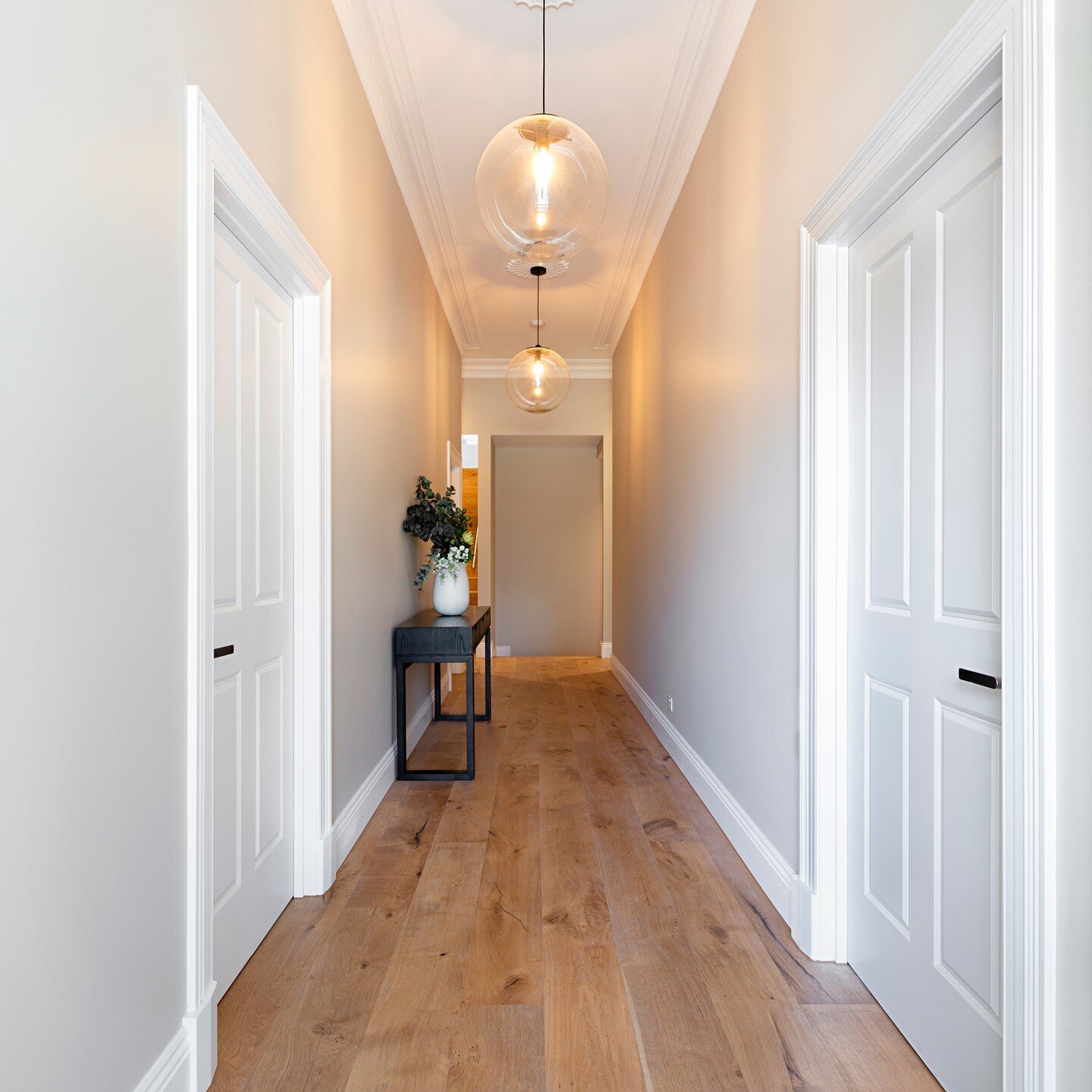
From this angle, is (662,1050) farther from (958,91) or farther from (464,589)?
(464,589)

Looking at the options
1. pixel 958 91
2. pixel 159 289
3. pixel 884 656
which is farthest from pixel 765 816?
pixel 159 289

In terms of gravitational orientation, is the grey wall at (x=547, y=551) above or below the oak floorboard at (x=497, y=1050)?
above

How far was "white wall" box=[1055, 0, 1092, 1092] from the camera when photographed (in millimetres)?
1098

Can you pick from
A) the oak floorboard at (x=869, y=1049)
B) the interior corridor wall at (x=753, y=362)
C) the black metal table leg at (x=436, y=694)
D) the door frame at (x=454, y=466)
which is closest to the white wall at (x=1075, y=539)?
the interior corridor wall at (x=753, y=362)

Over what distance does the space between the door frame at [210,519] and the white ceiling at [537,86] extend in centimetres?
119

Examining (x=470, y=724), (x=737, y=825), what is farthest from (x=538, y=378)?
(x=737, y=825)

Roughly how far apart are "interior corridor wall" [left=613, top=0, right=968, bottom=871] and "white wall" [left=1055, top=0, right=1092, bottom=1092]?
43 centimetres

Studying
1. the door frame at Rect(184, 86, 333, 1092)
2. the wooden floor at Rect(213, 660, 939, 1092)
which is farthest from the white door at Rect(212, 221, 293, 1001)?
the wooden floor at Rect(213, 660, 939, 1092)

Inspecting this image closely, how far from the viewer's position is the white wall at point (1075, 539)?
110 cm

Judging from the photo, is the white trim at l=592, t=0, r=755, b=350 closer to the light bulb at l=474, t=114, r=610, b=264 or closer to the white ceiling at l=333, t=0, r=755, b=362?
the white ceiling at l=333, t=0, r=755, b=362

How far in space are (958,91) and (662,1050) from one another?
203cm

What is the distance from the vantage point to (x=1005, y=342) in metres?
1.26

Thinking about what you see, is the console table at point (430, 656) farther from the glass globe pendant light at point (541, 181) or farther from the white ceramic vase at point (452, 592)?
the glass globe pendant light at point (541, 181)

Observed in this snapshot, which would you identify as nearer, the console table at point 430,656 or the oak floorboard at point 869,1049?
the oak floorboard at point 869,1049
